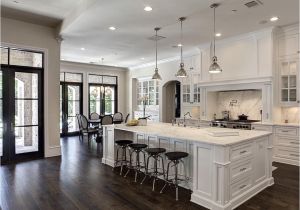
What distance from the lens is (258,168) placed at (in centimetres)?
360

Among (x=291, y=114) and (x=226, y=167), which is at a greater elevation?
(x=291, y=114)

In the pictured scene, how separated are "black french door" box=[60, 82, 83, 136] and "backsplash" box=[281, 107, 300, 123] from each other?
8.11 m

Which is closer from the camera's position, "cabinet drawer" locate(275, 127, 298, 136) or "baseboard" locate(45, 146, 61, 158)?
"cabinet drawer" locate(275, 127, 298, 136)

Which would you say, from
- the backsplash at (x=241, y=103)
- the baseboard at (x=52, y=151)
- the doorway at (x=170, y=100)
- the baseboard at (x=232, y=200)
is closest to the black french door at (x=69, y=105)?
the baseboard at (x=52, y=151)

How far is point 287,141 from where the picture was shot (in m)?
5.12

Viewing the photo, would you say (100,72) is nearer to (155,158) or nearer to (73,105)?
(73,105)

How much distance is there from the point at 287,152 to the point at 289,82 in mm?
1726

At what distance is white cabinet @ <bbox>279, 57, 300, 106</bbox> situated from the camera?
17.0 ft

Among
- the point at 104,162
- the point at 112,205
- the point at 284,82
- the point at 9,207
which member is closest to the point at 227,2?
the point at 284,82

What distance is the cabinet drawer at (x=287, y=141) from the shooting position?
197 inches

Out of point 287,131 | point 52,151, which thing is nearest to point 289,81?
point 287,131

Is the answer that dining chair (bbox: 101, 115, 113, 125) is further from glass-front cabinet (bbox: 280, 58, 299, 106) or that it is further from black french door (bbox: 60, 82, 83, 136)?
glass-front cabinet (bbox: 280, 58, 299, 106)

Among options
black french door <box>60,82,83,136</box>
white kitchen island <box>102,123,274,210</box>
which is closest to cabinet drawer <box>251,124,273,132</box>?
white kitchen island <box>102,123,274,210</box>

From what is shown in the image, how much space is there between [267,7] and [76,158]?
5.62m
